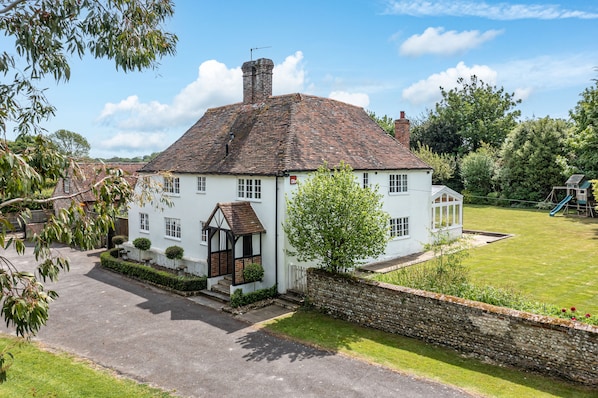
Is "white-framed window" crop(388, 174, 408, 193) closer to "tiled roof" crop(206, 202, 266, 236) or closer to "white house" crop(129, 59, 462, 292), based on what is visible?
"white house" crop(129, 59, 462, 292)

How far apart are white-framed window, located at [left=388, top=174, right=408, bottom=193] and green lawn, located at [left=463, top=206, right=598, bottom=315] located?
18.5ft

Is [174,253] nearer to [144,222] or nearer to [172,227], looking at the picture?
[172,227]

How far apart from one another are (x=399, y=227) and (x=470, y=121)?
169 feet

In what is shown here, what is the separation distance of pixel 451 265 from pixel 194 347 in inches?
393

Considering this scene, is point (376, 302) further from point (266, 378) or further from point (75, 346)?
point (75, 346)

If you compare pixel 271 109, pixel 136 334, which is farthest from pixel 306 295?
pixel 271 109

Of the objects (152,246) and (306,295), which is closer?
(306,295)

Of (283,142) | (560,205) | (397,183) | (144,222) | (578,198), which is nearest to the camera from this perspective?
(283,142)

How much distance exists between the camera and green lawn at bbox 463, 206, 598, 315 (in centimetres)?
1884

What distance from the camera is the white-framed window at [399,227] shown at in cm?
2562

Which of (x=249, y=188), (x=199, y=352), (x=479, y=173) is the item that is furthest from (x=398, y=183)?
(x=479, y=173)

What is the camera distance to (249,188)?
21391 mm

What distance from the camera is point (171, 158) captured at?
27.4 metres

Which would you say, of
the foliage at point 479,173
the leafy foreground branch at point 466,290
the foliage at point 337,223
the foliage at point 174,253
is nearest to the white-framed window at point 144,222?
the foliage at point 174,253
